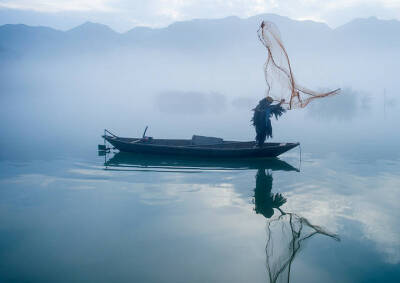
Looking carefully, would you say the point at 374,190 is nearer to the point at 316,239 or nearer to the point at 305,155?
the point at 316,239

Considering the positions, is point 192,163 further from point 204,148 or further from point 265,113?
point 265,113

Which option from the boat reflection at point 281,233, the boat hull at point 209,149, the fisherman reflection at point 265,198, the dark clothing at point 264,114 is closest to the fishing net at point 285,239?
the boat reflection at point 281,233

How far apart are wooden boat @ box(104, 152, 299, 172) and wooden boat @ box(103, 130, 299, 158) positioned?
295 millimetres

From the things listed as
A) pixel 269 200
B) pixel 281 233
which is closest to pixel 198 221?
pixel 281 233

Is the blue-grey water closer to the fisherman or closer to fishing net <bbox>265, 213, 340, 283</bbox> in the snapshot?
fishing net <bbox>265, 213, 340, 283</bbox>

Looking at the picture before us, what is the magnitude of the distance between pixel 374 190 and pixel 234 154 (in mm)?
7026

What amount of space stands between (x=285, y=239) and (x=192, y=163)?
30.1ft

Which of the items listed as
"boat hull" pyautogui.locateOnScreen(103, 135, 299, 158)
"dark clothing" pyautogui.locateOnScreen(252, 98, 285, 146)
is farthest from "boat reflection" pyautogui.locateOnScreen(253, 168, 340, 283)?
"dark clothing" pyautogui.locateOnScreen(252, 98, 285, 146)

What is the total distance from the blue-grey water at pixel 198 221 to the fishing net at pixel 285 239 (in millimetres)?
29

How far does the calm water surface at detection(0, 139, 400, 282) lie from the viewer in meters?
7.32

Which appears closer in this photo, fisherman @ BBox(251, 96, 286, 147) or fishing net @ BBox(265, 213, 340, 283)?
fishing net @ BBox(265, 213, 340, 283)

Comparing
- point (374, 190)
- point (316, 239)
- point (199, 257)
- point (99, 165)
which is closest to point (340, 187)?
point (374, 190)

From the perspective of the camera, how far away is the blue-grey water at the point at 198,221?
735 centimetres

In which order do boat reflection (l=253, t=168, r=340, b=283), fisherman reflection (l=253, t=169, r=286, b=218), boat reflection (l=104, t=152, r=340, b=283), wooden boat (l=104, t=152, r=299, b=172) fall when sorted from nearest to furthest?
boat reflection (l=253, t=168, r=340, b=283)
boat reflection (l=104, t=152, r=340, b=283)
fisherman reflection (l=253, t=169, r=286, b=218)
wooden boat (l=104, t=152, r=299, b=172)
